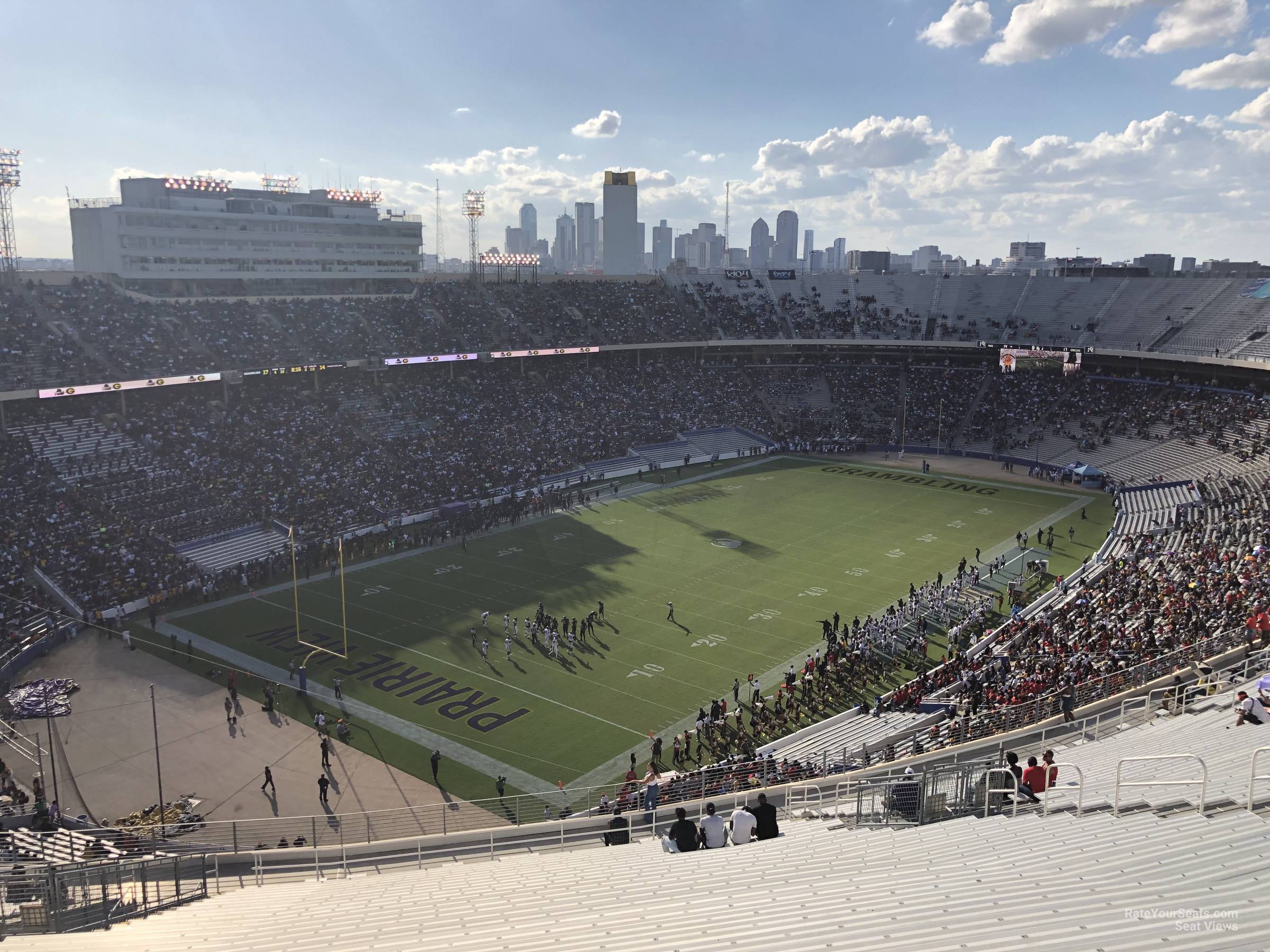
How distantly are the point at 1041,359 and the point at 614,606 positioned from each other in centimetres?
4323

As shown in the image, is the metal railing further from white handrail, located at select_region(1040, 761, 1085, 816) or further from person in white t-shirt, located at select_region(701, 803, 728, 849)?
white handrail, located at select_region(1040, 761, 1085, 816)

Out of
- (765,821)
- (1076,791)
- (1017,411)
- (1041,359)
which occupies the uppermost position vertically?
(1041,359)

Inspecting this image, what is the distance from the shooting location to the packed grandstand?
11.4 metres

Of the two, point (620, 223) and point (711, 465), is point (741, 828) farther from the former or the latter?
point (620, 223)

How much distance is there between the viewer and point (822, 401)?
76.7m

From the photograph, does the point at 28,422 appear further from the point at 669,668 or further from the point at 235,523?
the point at 669,668

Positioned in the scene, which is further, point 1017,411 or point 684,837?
point 1017,411

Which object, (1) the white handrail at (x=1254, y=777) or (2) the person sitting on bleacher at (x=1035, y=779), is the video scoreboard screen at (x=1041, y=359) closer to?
(2) the person sitting on bleacher at (x=1035, y=779)

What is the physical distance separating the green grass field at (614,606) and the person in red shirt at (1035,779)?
12.6 metres

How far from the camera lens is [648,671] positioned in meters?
30.8

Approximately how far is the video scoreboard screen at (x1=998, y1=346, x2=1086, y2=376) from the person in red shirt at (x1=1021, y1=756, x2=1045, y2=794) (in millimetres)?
54916

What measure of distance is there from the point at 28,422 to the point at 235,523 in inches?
458

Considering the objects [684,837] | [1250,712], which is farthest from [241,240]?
[1250,712]

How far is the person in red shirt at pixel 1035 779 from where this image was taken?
14.0m
